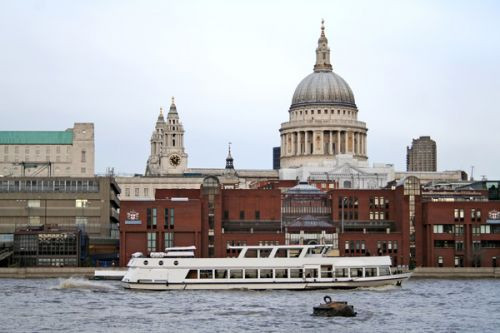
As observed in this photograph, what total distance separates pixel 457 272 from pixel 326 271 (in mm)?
43918

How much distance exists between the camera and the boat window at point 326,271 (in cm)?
12550

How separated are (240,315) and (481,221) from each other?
81.7 metres

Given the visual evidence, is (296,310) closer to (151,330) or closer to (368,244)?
(151,330)

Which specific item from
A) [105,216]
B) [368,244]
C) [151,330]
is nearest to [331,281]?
[151,330]

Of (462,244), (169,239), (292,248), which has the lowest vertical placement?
(292,248)

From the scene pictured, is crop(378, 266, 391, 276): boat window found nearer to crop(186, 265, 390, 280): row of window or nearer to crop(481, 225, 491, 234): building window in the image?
crop(186, 265, 390, 280): row of window

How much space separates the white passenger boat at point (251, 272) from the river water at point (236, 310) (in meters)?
1.58

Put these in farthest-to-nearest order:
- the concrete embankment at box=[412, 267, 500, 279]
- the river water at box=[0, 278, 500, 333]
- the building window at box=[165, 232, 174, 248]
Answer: the building window at box=[165, 232, 174, 248] → the concrete embankment at box=[412, 267, 500, 279] → the river water at box=[0, 278, 500, 333]

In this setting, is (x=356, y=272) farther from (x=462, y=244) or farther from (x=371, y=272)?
(x=462, y=244)

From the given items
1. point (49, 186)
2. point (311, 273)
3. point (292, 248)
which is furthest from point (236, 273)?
point (49, 186)

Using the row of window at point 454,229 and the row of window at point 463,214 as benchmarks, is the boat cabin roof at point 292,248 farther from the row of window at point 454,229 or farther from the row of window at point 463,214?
the row of window at point 463,214

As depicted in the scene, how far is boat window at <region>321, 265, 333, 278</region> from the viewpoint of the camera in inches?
4941

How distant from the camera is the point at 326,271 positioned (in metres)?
126

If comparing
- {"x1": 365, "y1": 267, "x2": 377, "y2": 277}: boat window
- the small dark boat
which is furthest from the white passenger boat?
the small dark boat
